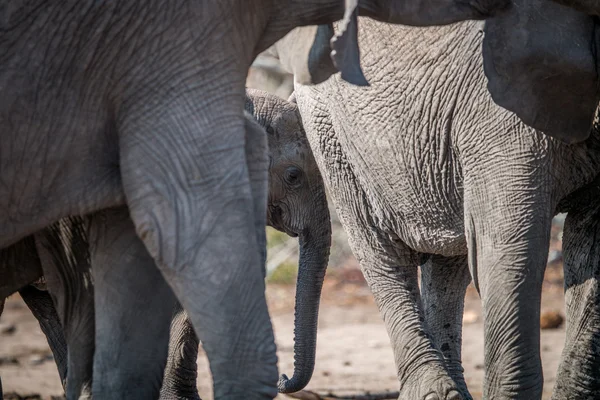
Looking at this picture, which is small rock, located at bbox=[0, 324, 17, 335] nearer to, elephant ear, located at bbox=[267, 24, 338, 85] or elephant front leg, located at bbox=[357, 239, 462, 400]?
elephant front leg, located at bbox=[357, 239, 462, 400]

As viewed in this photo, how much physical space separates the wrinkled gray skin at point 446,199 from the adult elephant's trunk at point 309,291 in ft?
0.48

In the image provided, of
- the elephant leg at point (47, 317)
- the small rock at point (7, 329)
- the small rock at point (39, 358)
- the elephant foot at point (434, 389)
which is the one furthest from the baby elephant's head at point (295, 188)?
the small rock at point (7, 329)

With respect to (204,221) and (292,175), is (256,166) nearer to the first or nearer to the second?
(204,221)

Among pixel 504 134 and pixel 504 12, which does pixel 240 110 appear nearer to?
pixel 504 12

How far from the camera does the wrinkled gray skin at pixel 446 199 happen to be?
12.4 ft

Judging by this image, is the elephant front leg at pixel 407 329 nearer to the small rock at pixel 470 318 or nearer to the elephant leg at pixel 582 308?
the elephant leg at pixel 582 308

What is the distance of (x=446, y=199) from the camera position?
4270mm

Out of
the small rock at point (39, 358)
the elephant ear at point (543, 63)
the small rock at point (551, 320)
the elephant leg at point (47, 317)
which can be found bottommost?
the elephant leg at point (47, 317)

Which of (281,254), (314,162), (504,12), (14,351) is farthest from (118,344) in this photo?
(281,254)

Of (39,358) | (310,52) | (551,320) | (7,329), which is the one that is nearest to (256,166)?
(310,52)

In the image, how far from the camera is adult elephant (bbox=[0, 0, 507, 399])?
2.75 metres

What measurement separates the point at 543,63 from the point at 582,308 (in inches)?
42.1

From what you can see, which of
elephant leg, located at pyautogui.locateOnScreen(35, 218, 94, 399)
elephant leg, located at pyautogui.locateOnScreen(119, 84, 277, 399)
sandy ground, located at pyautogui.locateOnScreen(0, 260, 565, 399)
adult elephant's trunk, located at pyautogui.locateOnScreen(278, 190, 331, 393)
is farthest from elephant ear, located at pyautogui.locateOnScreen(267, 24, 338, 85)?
sandy ground, located at pyautogui.locateOnScreen(0, 260, 565, 399)

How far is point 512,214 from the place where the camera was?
378 centimetres
